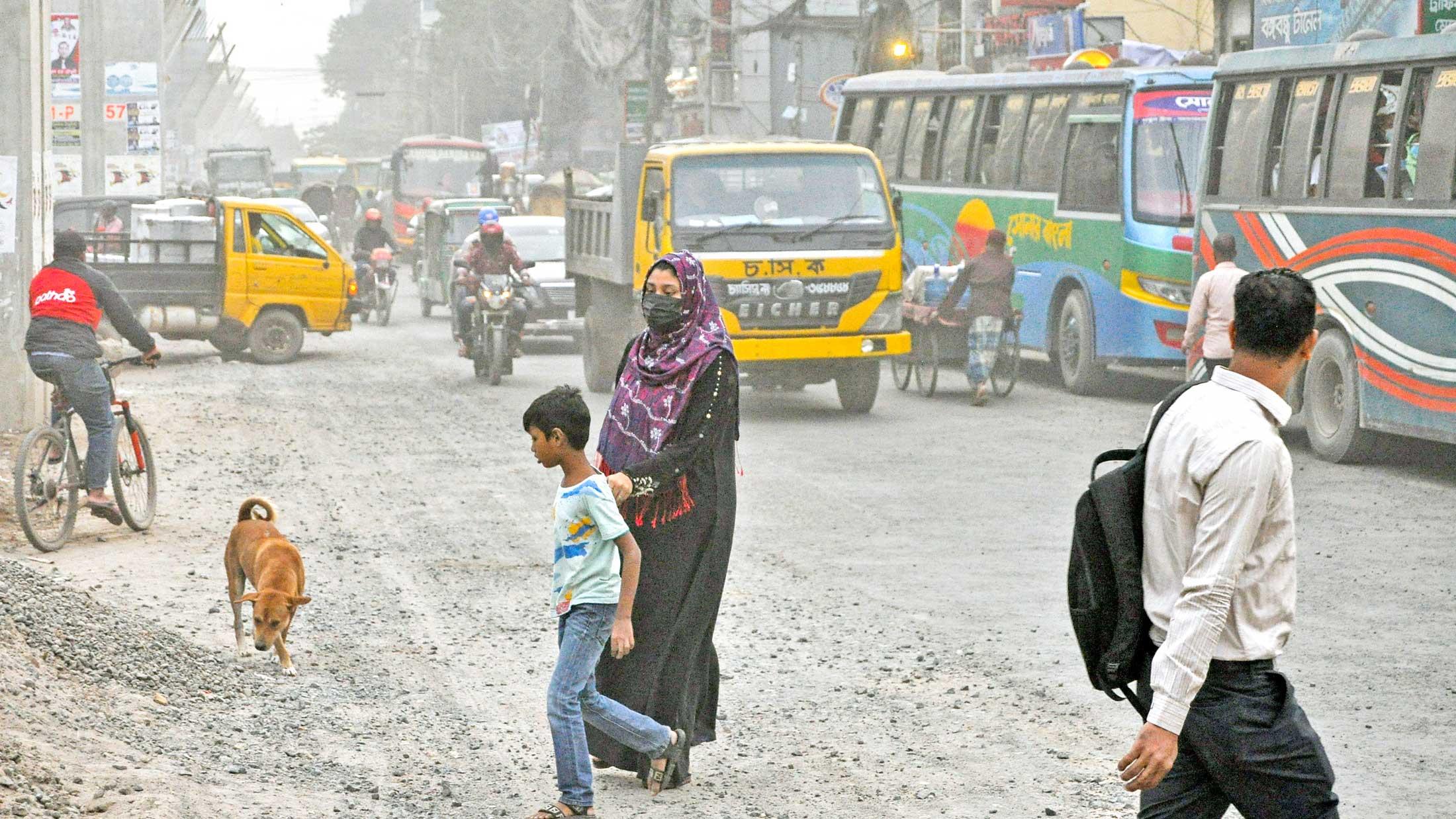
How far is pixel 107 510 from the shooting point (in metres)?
10.2

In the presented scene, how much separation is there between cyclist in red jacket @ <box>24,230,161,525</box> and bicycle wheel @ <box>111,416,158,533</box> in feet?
0.42

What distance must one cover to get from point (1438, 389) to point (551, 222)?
47.9ft

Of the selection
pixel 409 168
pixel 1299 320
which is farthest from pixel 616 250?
pixel 409 168

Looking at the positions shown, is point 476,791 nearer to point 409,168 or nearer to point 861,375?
point 861,375

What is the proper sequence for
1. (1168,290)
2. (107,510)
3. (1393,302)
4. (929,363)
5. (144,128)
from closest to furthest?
(107,510) < (1393,302) < (1168,290) < (929,363) < (144,128)

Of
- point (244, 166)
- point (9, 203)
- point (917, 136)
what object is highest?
point (244, 166)

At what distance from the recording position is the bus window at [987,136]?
21359mm

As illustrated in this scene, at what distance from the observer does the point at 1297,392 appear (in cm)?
1466

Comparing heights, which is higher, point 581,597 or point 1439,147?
Answer: point 1439,147

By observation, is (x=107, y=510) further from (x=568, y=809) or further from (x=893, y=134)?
(x=893, y=134)

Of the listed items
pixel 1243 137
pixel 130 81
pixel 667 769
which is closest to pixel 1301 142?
pixel 1243 137

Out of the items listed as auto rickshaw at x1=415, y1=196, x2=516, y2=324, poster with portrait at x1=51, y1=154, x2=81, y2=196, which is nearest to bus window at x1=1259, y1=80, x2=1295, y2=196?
auto rickshaw at x1=415, y1=196, x2=516, y2=324

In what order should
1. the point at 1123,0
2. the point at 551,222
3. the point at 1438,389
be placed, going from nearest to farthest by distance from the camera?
the point at 1438,389
the point at 551,222
the point at 1123,0

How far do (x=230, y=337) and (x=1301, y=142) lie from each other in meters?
12.7
